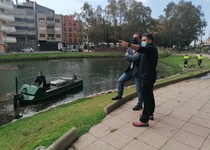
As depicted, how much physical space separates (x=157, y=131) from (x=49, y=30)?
210 ft

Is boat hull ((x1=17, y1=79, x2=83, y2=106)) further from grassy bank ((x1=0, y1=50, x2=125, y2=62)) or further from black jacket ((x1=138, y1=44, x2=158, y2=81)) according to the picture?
grassy bank ((x1=0, y1=50, x2=125, y2=62))

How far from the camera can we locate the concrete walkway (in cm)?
318

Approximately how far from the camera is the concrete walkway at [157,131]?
125 inches

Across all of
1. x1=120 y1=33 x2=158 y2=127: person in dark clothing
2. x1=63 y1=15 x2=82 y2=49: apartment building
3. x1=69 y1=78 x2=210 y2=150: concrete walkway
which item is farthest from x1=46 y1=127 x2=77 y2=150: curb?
x1=63 y1=15 x2=82 y2=49: apartment building

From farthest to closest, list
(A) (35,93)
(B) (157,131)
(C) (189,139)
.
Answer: (A) (35,93)
(B) (157,131)
(C) (189,139)

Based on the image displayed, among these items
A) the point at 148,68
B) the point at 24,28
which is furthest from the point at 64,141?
the point at 24,28

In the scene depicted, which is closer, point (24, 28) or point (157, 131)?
point (157, 131)

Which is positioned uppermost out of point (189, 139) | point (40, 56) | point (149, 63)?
point (149, 63)

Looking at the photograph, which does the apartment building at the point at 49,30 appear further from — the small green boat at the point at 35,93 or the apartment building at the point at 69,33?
the small green boat at the point at 35,93

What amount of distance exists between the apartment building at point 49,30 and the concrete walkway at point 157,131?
61.4 meters

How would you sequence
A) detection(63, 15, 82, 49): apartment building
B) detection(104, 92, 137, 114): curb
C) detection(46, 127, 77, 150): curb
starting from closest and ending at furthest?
detection(46, 127, 77, 150): curb < detection(104, 92, 137, 114): curb < detection(63, 15, 82, 49): apartment building

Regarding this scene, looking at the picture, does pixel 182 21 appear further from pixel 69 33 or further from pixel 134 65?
pixel 134 65

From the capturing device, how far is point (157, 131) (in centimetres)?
367

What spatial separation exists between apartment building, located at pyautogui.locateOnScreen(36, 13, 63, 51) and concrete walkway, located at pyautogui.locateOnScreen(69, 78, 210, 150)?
61.4 m
